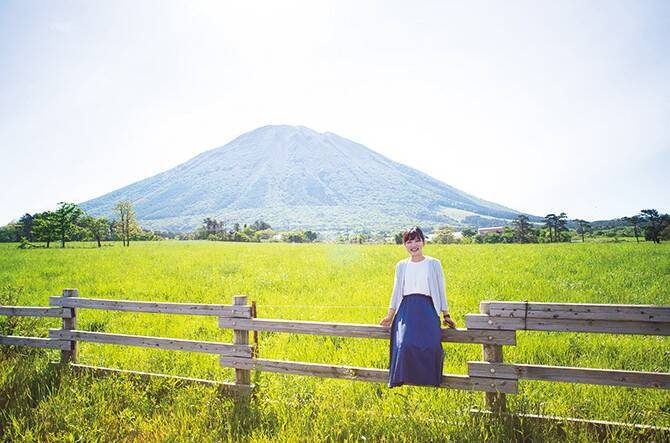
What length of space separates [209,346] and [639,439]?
514 centimetres

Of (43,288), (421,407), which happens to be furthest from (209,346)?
(43,288)

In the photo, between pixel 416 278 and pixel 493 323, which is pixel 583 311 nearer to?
pixel 493 323

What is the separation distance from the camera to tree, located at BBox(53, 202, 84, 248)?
63.7 metres

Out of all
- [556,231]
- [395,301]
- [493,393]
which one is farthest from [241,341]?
[556,231]

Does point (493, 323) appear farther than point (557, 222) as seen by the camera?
No

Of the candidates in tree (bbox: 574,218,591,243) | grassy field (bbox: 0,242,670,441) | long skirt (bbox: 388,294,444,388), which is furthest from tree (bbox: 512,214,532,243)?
long skirt (bbox: 388,294,444,388)

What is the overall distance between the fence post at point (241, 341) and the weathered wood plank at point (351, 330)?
0.14 m

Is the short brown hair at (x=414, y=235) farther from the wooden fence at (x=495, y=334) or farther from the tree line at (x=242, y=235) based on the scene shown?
the tree line at (x=242, y=235)

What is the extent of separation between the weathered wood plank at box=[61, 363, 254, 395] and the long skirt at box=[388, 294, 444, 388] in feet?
7.32

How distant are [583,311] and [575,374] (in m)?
0.68

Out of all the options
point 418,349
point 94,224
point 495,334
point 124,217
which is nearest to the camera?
point 418,349

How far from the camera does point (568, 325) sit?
13.4ft

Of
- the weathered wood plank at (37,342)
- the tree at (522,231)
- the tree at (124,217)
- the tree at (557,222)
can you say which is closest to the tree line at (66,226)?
the tree at (124,217)

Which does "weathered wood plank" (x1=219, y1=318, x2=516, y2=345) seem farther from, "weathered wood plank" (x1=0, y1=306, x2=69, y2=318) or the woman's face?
"weathered wood plank" (x1=0, y1=306, x2=69, y2=318)
